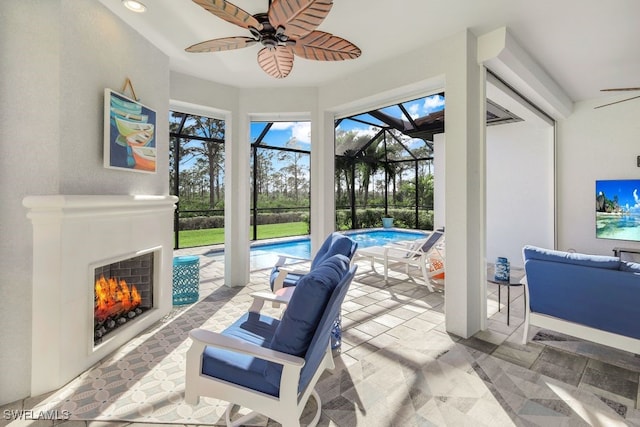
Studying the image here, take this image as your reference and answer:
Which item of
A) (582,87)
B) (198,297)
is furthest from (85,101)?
(582,87)

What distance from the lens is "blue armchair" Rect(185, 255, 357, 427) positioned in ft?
4.55

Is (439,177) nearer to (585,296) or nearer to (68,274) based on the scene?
(585,296)

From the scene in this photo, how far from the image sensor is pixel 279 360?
4.45 feet

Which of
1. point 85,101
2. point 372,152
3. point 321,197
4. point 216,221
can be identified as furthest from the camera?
point 372,152

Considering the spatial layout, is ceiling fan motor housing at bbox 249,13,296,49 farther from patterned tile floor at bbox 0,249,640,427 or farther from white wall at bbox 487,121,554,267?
white wall at bbox 487,121,554,267

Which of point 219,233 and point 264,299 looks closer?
point 264,299

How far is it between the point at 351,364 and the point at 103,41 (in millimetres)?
3360

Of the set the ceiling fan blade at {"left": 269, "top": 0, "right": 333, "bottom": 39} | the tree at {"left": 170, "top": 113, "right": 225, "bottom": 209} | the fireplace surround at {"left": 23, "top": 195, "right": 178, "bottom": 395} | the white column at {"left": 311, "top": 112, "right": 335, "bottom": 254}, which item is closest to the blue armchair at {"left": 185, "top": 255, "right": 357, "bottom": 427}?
the fireplace surround at {"left": 23, "top": 195, "right": 178, "bottom": 395}

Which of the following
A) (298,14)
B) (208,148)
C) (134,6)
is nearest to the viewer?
(298,14)

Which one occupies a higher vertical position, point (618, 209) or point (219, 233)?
point (618, 209)

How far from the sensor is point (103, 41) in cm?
249

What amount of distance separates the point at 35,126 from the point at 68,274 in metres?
1.04

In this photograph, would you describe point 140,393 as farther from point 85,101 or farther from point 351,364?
point 85,101

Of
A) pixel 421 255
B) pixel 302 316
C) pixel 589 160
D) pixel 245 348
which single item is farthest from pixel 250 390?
pixel 589 160
